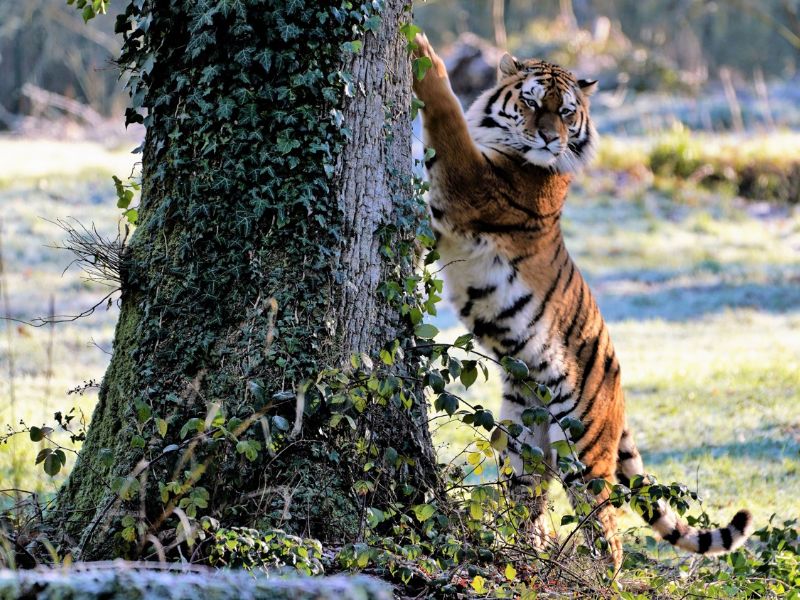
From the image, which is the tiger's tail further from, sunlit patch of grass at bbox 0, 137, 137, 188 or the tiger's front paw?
sunlit patch of grass at bbox 0, 137, 137, 188

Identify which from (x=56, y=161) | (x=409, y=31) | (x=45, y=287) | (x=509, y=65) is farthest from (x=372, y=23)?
(x=56, y=161)

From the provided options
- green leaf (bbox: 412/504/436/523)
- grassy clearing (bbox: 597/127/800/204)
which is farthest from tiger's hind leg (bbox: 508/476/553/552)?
grassy clearing (bbox: 597/127/800/204)

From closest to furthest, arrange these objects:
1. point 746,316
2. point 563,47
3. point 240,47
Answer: point 240,47, point 746,316, point 563,47

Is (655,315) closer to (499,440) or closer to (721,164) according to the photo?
(721,164)

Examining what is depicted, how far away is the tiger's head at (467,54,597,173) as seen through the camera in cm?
501

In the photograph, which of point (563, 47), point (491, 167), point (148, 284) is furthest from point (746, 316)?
point (563, 47)

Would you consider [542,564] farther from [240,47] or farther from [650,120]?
[650,120]

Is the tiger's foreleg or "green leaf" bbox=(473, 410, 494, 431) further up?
the tiger's foreleg

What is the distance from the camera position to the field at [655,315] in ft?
20.3

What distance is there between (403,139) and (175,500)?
155 centimetres

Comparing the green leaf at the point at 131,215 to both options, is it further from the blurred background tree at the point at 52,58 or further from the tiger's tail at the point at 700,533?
the blurred background tree at the point at 52,58

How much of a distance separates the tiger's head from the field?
64.2 inches

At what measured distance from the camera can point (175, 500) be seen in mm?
2961

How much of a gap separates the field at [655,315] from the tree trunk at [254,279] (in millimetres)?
365
